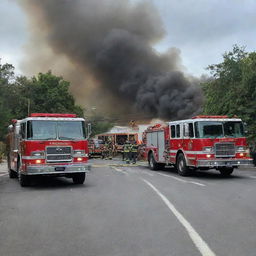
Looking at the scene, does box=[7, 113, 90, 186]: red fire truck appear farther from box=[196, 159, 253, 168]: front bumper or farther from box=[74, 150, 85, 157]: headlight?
box=[196, 159, 253, 168]: front bumper

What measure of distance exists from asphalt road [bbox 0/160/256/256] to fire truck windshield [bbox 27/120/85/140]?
7.18 ft

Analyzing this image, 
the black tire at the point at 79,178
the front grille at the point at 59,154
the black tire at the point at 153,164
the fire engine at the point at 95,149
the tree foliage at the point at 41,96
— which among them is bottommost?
the black tire at the point at 79,178

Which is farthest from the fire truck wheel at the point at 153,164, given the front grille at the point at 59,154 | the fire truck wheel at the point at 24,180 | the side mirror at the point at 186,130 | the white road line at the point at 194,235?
the white road line at the point at 194,235

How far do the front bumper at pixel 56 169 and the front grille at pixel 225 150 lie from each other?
17.6ft

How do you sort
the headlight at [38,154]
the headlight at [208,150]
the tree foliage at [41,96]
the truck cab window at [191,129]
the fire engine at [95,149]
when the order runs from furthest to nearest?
the tree foliage at [41,96], the fire engine at [95,149], the truck cab window at [191,129], the headlight at [208,150], the headlight at [38,154]

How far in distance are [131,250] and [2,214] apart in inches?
144

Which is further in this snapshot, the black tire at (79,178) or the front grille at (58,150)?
the black tire at (79,178)

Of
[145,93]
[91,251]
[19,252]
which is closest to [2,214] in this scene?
[19,252]

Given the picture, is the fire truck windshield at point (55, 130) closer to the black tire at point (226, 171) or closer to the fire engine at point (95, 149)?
the black tire at point (226, 171)

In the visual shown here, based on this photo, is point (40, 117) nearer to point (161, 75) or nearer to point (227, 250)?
point (227, 250)

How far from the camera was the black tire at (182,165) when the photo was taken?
15750 mm

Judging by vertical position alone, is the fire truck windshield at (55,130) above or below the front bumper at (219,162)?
above

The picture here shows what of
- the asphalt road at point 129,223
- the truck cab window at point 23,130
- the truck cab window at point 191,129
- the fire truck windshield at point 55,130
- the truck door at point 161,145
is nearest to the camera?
the asphalt road at point 129,223

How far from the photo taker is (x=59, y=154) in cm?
1205
